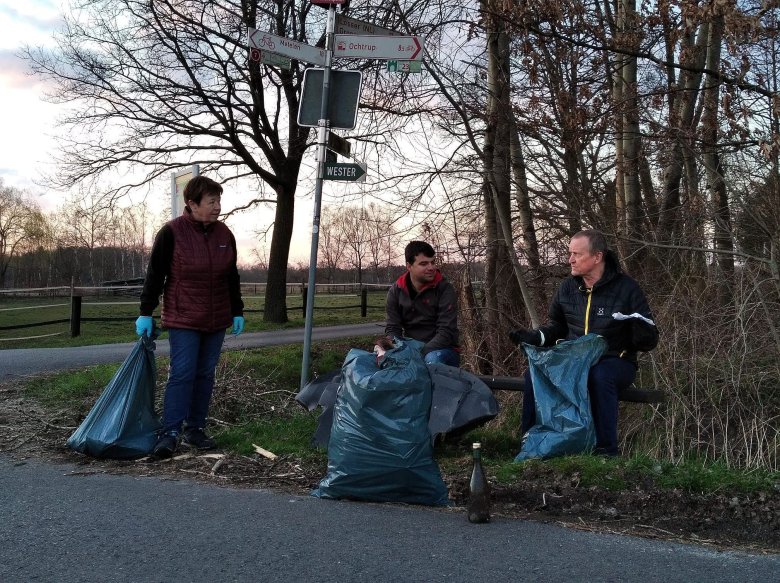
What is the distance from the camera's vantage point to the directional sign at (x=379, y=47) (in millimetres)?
6203

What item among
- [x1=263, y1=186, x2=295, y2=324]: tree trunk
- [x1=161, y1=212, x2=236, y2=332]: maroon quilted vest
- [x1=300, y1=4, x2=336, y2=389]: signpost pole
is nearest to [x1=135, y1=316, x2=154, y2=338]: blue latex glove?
[x1=161, y1=212, x2=236, y2=332]: maroon quilted vest

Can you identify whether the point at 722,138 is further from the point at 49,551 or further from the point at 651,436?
the point at 49,551

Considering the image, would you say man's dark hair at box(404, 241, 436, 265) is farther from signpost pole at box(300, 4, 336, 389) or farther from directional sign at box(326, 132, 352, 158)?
directional sign at box(326, 132, 352, 158)

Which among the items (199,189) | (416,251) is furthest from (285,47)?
(416,251)

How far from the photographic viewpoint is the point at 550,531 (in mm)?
3680

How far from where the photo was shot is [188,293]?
5469 mm

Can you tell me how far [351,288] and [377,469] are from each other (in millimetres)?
34592

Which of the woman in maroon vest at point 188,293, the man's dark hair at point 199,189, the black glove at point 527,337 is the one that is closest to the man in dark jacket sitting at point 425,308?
the black glove at point 527,337

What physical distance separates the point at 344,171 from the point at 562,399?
257 cm

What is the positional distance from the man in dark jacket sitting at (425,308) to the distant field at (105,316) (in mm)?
11042

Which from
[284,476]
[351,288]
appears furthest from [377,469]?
[351,288]

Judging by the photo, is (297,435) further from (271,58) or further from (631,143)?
(631,143)

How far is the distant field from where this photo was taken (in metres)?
17.5

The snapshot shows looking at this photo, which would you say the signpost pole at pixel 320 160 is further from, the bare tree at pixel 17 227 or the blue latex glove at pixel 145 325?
the bare tree at pixel 17 227
